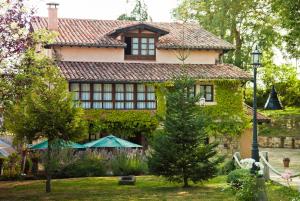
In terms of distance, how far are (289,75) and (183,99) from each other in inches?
1450

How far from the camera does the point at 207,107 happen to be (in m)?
33.6

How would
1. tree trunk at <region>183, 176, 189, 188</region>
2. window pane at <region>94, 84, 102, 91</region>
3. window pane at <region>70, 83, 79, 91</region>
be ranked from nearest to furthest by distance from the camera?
1. tree trunk at <region>183, 176, 189, 188</region>
2. window pane at <region>70, 83, 79, 91</region>
3. window pane at <region>94, 84, 102, 91</region>

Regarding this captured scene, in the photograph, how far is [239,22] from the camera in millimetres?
48188

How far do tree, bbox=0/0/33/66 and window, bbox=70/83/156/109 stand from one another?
10.1 metres

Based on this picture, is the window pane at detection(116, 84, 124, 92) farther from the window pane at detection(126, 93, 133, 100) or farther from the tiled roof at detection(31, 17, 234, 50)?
the tiled roof at detection(31, 17, 234, 50)

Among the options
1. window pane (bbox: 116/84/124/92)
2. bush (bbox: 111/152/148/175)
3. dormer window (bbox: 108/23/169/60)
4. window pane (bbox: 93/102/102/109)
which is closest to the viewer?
bush (bbox: 111/152/148/175)

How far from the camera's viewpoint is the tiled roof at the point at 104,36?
33469 millimetres

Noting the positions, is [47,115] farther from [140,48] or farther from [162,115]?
[140,48]

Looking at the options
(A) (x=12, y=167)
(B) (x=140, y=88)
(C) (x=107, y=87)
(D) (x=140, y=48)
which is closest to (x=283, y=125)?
(D) (x=140, y=48)

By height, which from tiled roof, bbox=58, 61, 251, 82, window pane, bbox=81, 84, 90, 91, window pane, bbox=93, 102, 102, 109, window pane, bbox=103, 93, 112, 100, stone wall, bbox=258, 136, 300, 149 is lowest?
stone wall, bbox=258, 136, 300, 149

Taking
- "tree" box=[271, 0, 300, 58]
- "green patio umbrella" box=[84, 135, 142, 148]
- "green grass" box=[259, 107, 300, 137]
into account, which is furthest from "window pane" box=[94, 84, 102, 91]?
"green grass" box=[259, 107, 300, 137]

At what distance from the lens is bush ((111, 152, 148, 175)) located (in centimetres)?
2625

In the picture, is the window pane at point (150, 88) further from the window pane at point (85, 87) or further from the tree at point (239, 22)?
the tree at point (239, 22)

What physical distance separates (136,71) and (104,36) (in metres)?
3.65
